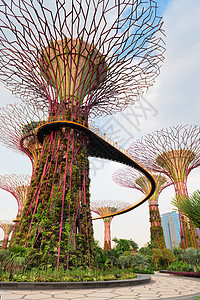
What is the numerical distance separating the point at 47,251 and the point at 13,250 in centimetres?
186

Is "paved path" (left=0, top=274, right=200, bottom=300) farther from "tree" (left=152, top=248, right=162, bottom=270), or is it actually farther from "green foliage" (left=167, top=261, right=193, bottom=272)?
"tree" (left=152, top=248, right=162, bottom=270)

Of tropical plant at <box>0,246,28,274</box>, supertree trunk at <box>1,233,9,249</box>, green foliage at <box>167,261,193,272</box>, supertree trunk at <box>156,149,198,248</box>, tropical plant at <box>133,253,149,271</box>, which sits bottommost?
green foliage at <box>167,261,193,272</box>


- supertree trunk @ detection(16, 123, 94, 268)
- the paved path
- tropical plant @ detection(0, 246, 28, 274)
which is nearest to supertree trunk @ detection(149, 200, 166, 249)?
supertree trunk @ detection(16, 123, 94, 268)

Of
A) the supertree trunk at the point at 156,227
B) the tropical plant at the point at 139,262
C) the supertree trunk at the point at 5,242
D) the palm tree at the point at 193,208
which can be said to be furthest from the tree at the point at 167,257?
the supertree trunk at the point at 5,242

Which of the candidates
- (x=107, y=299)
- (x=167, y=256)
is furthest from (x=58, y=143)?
(x=167, y=256)

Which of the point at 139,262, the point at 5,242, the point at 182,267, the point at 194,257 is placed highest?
the point at 5,242

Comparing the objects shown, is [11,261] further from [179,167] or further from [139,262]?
[179,167]

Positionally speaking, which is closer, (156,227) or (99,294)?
(99,294)

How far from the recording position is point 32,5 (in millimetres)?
10617

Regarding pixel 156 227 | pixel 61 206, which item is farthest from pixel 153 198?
pixel 61 206

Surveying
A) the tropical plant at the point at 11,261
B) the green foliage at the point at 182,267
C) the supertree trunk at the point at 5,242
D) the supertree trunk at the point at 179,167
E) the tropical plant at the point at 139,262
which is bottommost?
the green foliage at the point at 182,267

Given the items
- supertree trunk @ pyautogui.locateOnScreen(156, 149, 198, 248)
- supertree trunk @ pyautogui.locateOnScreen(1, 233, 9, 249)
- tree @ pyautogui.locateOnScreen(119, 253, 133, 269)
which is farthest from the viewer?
supertree trunk @ pyautogui.locateOnScreen(1, 233, 9, 249)

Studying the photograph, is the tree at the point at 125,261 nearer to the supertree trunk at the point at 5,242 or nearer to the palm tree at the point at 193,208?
the palm tree at the point at 193,208

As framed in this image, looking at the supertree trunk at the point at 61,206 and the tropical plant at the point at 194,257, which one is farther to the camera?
the tropical plant at the point at 194,257
